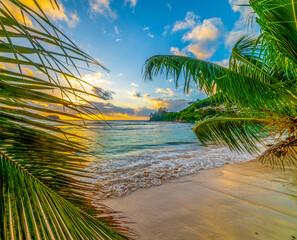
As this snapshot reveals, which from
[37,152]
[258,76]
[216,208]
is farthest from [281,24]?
[216,208]

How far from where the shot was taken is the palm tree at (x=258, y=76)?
175 centimetres

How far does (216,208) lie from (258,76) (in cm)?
271

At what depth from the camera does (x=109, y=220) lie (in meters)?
0.84

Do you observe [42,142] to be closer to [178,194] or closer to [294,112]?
[178,194]

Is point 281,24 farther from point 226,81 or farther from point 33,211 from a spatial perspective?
point 33,211

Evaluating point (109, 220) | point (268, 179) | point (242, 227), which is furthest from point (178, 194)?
point (109, 220)

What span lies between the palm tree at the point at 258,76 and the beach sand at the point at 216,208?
1057mm

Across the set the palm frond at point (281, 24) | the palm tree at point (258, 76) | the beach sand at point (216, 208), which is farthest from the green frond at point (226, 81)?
the beach sand at point (216, 208)

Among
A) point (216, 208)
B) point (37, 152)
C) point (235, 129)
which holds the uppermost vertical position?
point (37, 152)

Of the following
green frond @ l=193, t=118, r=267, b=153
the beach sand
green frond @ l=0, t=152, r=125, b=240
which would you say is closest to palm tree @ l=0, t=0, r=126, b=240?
green frond @ l=0, t=152, r=125, b=240

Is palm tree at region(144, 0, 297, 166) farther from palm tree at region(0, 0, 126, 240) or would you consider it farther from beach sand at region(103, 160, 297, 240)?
palm tree at region(0, 0, 126, 240)

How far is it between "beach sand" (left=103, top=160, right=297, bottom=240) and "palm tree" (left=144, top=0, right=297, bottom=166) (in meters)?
1.06

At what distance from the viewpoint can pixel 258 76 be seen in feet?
9.79

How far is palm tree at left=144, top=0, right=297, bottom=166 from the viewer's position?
1.75 meters
